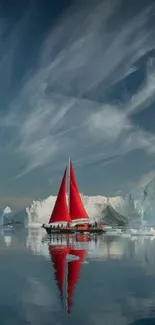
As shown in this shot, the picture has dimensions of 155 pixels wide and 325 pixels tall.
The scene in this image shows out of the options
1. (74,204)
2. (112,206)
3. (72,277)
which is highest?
(112,206)

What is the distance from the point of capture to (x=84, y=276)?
19344 mm

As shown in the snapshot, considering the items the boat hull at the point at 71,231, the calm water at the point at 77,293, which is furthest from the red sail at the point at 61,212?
the calm water at the point at 77,293

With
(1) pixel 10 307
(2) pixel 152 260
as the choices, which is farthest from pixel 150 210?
(1) pixel 10 307

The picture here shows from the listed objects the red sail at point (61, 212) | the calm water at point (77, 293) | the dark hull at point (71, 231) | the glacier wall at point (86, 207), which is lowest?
the calm water at point (77, 293)

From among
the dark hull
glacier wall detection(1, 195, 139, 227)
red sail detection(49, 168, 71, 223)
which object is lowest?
the dark hull

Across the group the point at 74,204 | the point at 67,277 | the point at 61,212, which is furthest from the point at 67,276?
the point at 74,204

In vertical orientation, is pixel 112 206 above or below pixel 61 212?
above

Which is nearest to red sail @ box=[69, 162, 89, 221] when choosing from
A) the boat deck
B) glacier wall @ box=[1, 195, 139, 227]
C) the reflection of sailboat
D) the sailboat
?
the sailboat

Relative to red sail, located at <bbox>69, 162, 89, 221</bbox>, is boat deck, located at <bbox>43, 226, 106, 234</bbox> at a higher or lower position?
lower

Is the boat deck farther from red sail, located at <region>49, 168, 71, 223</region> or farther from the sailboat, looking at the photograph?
red sail, located at <region>49, 168, 71, 223</region>

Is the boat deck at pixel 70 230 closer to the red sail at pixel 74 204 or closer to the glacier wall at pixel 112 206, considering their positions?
the red sail at pixel 74 204

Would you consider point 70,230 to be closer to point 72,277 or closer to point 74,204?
point 74,204

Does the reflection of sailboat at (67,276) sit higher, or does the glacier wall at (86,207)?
the glacier wall at (86,207)

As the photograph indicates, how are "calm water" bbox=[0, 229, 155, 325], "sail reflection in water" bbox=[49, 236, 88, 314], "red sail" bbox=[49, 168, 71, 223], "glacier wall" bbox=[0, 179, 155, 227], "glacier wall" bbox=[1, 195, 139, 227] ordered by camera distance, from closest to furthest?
"calm water" bbox=[0, 229, 155, 325] < "sail reflection in water" bbox=[49, 236, 88, 314] < "red sail" bbox=[49, 168, 71, 223] < "glacier wall" bbox=[0, 179, 155, 227] < "glacier wall" bbox=[1, 195, 139, 227]
